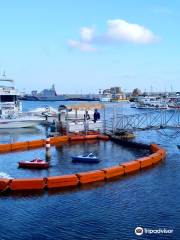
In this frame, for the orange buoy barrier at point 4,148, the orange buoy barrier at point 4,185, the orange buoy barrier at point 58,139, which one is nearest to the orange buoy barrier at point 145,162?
the orange buoy barrier at point 4,185

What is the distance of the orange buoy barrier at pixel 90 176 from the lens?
3581 centimetres

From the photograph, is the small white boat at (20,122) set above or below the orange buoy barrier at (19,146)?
above

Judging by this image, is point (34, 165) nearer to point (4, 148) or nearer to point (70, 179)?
point (70, 179)

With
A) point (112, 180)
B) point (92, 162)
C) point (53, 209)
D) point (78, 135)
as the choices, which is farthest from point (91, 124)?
point (53, 209)

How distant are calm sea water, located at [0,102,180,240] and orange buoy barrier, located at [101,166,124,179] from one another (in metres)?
→ 1.21

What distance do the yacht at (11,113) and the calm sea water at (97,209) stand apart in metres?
44.0

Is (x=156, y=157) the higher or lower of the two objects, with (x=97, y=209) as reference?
higher

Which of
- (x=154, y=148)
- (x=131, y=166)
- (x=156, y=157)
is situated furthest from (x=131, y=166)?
(x=154, y=148)

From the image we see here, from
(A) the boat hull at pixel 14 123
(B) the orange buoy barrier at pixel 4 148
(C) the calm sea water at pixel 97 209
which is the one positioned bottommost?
(C) the calm sea water at pixel 97 209

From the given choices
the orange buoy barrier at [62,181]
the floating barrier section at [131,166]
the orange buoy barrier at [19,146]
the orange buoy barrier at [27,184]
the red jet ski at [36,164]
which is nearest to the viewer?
the orange buoy barrier at [27,184]

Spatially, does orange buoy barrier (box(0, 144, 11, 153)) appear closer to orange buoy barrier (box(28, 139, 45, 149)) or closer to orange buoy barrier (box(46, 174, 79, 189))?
orange buoy barrier (box(28, 139, 45, 149))

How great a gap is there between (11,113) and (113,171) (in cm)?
5202

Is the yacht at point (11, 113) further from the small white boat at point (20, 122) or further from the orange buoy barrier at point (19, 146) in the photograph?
the orange buoy barrier at point (19, 146)

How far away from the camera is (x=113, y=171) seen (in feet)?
126
